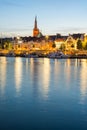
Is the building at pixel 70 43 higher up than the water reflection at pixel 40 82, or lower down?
higher up

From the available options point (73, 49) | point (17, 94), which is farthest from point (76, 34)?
point (17, 94)

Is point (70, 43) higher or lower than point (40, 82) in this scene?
higher

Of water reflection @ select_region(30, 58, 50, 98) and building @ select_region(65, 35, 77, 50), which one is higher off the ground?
building @ select_region(65, 35, 77, 50)

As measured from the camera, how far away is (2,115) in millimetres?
12125

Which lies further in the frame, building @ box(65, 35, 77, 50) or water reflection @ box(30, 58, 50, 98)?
building @ box(65, 35, 77, 50)

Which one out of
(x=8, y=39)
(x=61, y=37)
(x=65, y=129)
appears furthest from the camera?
(x=8, y=39)

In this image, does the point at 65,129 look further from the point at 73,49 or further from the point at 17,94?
the point at 73,49

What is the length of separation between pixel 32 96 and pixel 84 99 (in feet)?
8.03

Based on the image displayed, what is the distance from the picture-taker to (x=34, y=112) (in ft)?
42.4

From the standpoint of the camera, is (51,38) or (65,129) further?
(51,38)

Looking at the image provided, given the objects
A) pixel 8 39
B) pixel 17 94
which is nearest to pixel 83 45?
pixel 8 39

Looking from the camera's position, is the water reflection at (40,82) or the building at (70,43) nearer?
the water reflection at (40,82)

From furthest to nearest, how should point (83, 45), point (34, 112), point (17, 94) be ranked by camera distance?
point (83, 45) → point (17, 94) → point (34, 112)

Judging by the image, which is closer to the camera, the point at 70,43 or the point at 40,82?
the point at 40,82
